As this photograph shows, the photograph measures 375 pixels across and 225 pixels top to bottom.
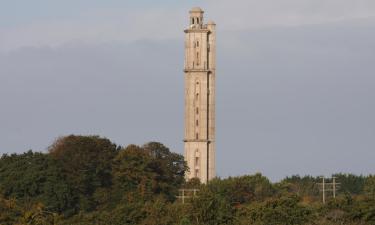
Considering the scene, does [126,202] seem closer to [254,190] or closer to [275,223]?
[254,190]

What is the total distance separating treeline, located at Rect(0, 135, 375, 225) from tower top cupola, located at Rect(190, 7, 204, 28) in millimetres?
18707

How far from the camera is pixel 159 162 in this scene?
11475cm

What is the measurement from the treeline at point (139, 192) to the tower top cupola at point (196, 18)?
736 inches

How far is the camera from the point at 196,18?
138375 mm

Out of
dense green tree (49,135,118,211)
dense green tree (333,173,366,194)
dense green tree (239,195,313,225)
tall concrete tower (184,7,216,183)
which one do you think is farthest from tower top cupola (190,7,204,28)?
dense green tree (239,195,313,225)

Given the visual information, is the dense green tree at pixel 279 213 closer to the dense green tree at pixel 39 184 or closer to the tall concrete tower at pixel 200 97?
the dense green tree at pixel 39 184

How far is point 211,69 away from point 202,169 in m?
8.31

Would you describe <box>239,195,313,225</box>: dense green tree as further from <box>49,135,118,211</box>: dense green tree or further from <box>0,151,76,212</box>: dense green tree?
<box>49,135,118,211</box>: dense green tree

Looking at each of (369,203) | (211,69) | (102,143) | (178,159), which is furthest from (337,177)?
(369,203)

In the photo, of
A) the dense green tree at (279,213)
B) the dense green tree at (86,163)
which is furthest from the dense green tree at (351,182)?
the dense green tree at (279,213)

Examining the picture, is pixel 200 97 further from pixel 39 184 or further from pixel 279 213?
pixel 279 213

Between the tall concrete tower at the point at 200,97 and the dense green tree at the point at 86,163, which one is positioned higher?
the tall concrete tower at the point at 200,97

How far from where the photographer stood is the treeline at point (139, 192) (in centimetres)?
8781

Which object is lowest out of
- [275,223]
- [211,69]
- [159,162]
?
[275,223]
